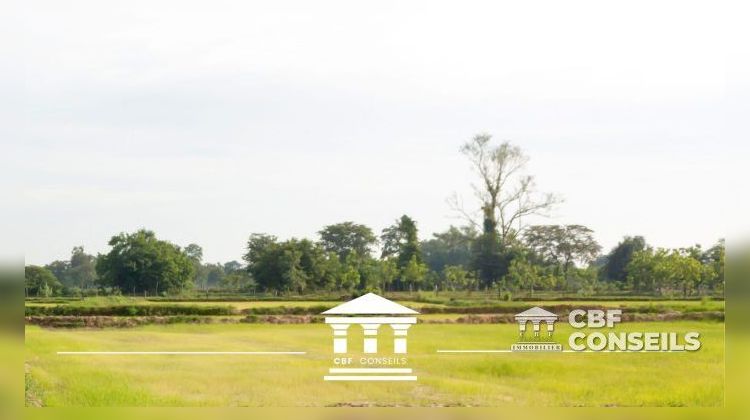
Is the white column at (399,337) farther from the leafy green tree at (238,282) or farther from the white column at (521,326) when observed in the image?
the leafy green tree at (238,282)

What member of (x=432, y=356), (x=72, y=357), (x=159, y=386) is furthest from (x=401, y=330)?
(x=72, y=357)

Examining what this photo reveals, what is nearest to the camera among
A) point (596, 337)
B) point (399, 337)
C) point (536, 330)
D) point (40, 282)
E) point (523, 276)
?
point (399, 337)

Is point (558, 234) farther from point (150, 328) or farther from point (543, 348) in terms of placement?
point (150, 328)

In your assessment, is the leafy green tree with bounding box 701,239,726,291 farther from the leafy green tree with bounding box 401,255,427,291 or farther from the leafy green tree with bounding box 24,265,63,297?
the leafy green tree with bounding box 24,265,63,297

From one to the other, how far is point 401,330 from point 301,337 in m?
1.14

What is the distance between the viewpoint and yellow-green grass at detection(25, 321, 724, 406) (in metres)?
12.1

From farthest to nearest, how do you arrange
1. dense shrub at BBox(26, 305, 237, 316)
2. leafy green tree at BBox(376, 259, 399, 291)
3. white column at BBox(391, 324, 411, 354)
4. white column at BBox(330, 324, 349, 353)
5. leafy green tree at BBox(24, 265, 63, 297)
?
1. dense shrub at BBox(26, 305, 237, 316)
2. leafy green tree at BBox(24, 265, 63, 297)
3. leafy green tree at BBox(376, 259, 399, 291)
4. white column at BBox(330, 324, 349, 353)
5. white column at BBox(391, 324, 411, 354)

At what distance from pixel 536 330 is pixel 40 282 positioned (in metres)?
5.72

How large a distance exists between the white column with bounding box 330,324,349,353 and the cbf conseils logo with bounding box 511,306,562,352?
187 cm

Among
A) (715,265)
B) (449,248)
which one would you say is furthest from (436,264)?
(715,265)

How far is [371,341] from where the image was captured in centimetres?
1226

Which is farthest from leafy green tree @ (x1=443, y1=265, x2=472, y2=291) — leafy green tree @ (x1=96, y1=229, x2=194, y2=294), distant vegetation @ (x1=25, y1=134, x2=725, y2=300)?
leafy green tree @ (x1=96, y1=229, x2=194, y2=294)

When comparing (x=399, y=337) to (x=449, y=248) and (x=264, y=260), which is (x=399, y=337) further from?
(x=264, y=260)

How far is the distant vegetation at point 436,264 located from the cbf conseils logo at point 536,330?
0.23m
